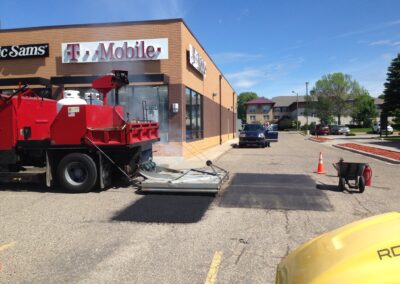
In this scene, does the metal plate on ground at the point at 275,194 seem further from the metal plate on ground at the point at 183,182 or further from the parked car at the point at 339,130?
the parked car at the point at 339,130

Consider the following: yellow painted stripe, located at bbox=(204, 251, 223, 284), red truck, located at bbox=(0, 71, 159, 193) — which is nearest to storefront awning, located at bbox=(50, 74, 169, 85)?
red truck, located at bbox=(0, 71, 159, 193)

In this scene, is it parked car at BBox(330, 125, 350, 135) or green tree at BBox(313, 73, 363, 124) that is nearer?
parked car at BBox(330, 125, 350, 135)

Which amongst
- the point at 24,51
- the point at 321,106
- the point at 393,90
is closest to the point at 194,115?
the point at 24,51

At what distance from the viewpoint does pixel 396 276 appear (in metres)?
1.99

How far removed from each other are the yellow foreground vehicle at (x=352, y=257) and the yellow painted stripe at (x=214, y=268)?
74.6 inches

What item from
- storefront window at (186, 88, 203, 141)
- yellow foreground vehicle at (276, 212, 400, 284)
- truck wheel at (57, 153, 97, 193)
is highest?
storefront window at (186, 88, 203, 141)

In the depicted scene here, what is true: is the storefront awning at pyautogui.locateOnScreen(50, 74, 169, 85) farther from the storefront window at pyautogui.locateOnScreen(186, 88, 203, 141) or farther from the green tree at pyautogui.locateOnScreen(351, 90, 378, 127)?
the green tree at pyautogui.locateOnScreen(351, 90, 378, 127)

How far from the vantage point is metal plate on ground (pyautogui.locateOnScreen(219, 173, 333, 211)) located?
27.1 feet

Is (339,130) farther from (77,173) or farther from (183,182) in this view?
(77,173)


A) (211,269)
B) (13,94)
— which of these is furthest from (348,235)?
(13,94)

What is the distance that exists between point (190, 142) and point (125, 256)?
48.5ft

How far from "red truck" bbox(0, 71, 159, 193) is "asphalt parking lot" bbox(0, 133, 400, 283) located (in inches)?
20.5

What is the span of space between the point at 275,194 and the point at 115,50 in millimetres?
11011

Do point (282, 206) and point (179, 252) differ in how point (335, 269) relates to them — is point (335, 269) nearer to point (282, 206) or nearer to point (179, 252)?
point (179, 252)
